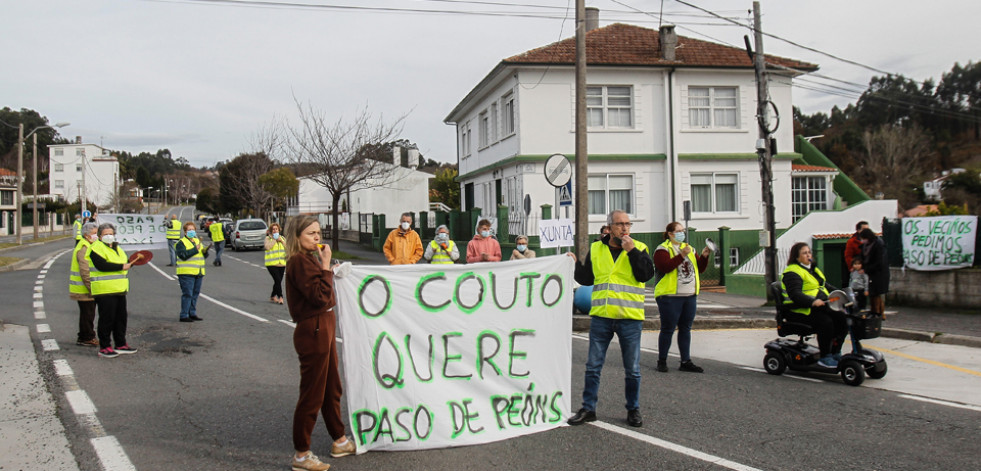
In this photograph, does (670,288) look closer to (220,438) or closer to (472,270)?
(472,270)

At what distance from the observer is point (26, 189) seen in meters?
88.2

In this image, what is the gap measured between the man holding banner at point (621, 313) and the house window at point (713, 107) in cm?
2113

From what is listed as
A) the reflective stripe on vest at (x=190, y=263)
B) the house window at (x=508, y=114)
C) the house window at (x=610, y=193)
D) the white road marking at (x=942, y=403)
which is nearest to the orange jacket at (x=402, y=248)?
the reflective stripe on vest at (x=190, y=263)

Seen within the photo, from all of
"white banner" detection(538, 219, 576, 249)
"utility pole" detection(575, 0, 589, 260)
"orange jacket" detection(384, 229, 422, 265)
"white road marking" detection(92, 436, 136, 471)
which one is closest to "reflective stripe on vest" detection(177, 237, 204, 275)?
"orange jacket" detection(384, 229, 422, 265)

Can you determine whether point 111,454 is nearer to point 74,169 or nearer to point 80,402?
point 80,402

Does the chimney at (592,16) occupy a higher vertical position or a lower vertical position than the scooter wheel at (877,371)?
higher

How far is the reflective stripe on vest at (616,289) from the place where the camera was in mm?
5992

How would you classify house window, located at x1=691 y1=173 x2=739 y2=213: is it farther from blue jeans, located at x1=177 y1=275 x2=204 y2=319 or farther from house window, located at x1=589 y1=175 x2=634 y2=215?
blue jeans, located at x1=177 y1=275 x2=204 y2=319

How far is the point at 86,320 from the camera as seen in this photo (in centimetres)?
967

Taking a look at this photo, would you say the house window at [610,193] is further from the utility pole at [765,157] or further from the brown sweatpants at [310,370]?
the brown sweatpants at [310,370]

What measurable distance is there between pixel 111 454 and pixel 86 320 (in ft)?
17.0

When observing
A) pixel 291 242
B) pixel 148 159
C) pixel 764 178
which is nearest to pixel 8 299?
pixel 291 242

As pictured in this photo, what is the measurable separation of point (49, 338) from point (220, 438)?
647cm

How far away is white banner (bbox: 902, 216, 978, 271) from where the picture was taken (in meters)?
14.0
